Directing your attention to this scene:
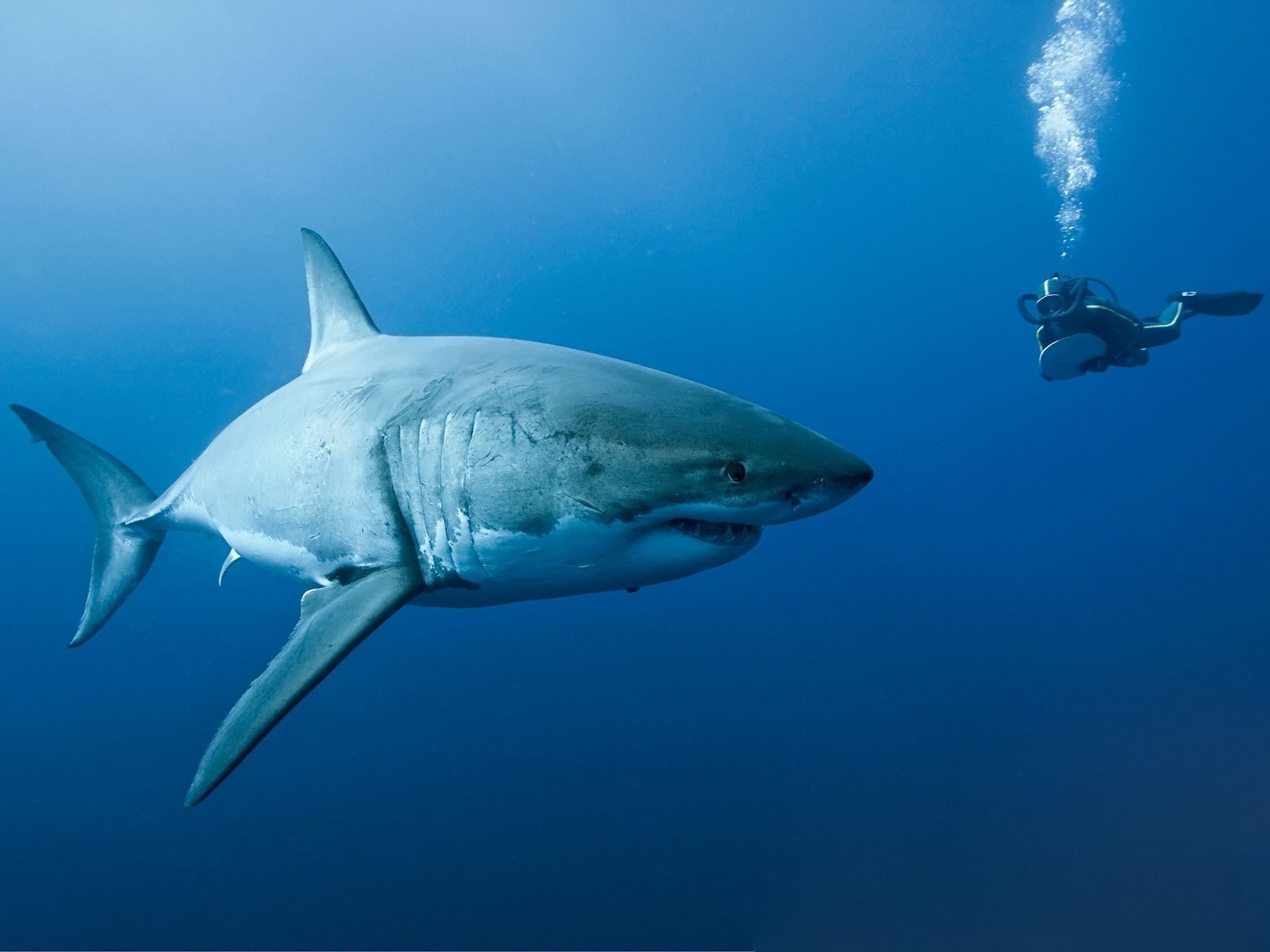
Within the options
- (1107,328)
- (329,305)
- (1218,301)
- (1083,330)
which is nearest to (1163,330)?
(1107,328)

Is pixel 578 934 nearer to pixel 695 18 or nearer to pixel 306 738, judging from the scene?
pixel 306 738

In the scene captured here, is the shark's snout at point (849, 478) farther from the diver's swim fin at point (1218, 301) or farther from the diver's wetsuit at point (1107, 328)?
the diver's swim fin at point (1218, 301)

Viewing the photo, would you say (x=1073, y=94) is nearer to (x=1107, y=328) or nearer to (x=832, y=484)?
(x=1107, y=328)

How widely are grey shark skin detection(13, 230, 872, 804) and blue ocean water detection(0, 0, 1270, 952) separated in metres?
8.94

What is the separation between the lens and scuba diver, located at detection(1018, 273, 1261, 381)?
10.3 m

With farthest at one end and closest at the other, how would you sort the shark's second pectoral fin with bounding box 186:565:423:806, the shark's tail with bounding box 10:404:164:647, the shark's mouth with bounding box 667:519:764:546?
1. the shark's tail with bounding box 10:404:164:647
2. the shark's mouth with bounding box 667:519:764:546
3. the shark's second pectoral fin with bounding box 186:565:423:806

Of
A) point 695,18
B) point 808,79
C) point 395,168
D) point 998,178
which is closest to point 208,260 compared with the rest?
point 395,168

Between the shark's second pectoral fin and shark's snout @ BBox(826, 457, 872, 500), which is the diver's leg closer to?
shark's snout @ BBox(826, 457, 872, 500)

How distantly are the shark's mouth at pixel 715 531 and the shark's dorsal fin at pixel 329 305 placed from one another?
2.71 m

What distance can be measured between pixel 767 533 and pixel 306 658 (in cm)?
3045

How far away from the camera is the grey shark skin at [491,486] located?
5.79 feet

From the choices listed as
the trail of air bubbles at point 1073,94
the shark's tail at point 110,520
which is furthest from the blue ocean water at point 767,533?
the shark's tail at point 110,520

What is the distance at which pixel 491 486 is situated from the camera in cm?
205

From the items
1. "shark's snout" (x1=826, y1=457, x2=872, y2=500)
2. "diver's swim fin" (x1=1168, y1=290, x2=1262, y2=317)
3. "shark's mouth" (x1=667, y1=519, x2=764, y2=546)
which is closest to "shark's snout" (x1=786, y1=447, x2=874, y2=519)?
"shark's snout" (x1=826, y1=457, x2=872, y2=500)
